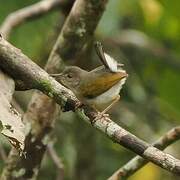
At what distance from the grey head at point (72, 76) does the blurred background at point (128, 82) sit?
66 cm

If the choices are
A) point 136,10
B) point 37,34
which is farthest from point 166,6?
point 136,10

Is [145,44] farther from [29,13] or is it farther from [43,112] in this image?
[43,112]

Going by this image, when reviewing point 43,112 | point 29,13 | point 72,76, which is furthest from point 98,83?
point 29,13

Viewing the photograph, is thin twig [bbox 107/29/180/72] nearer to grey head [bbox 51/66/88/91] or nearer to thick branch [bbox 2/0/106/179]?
grey head [bbox 51/66/88/91]

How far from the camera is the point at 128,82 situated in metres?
5.41

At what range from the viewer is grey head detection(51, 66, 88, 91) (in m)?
3.27

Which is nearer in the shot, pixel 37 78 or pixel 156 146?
pixel 37 78

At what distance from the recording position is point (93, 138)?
4547mm

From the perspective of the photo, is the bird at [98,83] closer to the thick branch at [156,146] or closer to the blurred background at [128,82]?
the thick branch at [156,146]

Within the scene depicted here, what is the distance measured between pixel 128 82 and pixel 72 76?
6.76 feet

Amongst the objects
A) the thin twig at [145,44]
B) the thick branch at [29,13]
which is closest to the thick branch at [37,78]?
the thick branch at [29,13]

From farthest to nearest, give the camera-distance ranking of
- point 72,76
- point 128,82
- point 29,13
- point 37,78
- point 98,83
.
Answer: point 128,82
point 29,13
point 72,76
point 98,83
point 37,78

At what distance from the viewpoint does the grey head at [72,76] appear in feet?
10.7

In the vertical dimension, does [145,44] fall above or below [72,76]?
below
